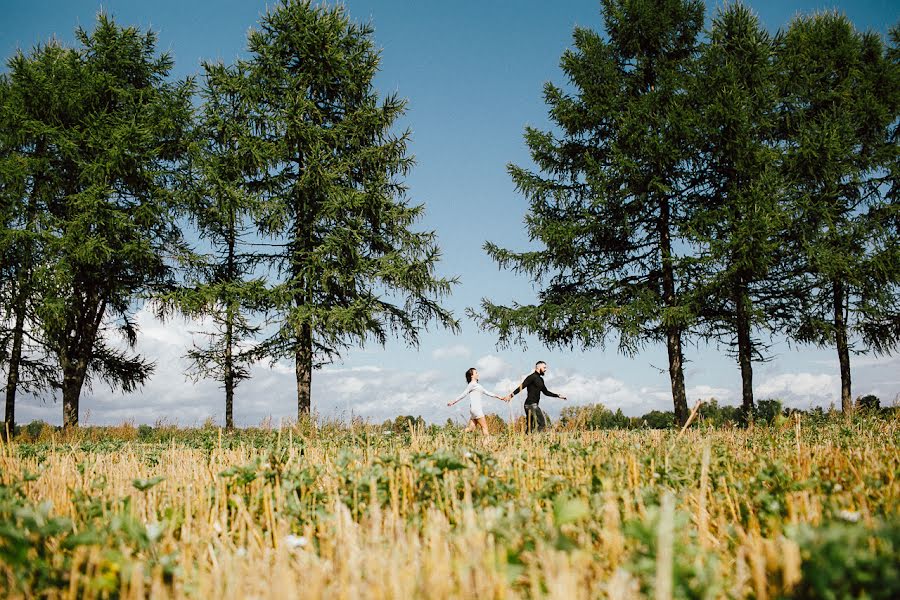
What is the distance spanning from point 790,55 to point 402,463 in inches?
760

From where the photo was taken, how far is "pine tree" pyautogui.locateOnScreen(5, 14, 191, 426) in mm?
16062

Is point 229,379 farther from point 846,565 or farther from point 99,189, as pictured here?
point 846,565

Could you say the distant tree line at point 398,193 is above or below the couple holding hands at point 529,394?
above

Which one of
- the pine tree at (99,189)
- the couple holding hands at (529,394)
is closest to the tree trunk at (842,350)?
the couple holding hands at (529,394)

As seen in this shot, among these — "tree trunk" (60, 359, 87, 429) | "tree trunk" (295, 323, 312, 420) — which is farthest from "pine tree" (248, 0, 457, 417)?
"tree trunk" (60, 359, 87, 429)

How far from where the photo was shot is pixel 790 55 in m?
17.9

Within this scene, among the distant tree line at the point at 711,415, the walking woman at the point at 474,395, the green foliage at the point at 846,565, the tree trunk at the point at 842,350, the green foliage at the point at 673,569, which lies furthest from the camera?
the tree trunk at the point at 842,350

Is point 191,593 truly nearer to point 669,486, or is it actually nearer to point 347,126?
point 669,486

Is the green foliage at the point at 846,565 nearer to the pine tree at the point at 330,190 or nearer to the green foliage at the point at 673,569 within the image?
the green foliage at the point at 673,569

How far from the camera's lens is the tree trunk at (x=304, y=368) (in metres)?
16.1

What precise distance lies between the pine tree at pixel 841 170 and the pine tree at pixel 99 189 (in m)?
18.1

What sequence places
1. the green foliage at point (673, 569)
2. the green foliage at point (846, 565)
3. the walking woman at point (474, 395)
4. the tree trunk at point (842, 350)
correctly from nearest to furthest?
the green foliage at point (846, 565) < the green foliage at point (673, 569) < the walking woman at point (474, 395) < the tree trunk at point (842, 350)

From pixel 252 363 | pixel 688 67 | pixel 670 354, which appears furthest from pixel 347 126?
pixel 670 354

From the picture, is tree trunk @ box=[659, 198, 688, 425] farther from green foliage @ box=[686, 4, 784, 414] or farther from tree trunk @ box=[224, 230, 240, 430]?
tree trunk @ box=[224, 230, 240, 430]
